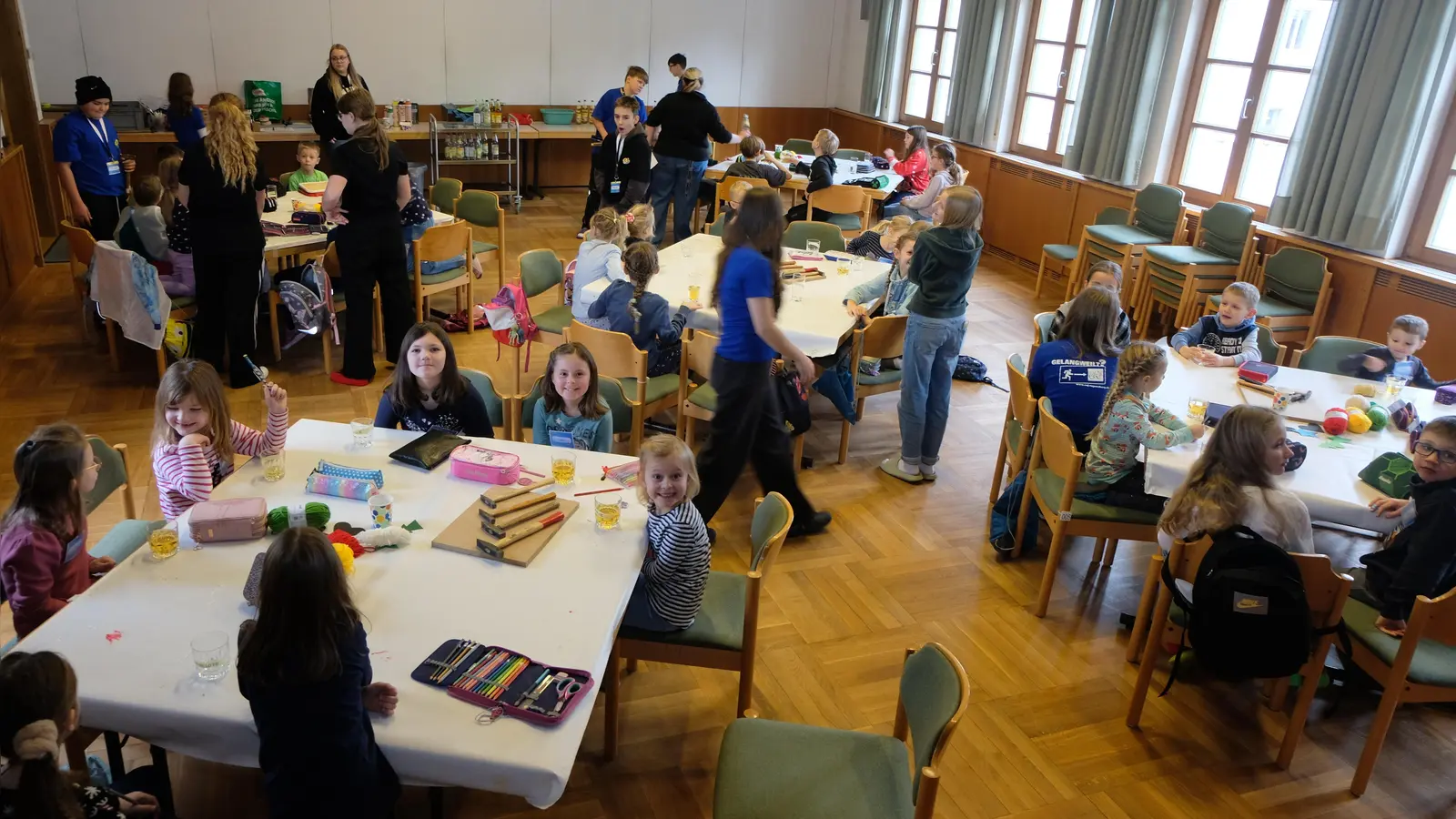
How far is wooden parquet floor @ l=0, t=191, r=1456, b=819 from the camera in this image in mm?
2926

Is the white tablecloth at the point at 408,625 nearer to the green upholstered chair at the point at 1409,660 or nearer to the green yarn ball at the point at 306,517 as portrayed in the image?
the green yarn ball at the point at 306,517

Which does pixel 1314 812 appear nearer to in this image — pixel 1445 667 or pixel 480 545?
pixel 1445 667

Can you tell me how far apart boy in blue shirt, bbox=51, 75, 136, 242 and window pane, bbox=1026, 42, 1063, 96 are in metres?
7.66

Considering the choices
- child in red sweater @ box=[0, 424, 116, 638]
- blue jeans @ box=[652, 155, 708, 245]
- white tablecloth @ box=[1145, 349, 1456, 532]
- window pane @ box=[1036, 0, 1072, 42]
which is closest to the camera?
child in red sweater @ box=[0, 424, 116, 638]

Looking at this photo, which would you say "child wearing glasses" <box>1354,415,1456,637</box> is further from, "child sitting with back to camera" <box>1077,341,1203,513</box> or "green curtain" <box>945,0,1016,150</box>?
"green curtain" <box>945,0,1016,150</box>

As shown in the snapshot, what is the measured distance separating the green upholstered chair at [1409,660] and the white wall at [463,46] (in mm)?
9606

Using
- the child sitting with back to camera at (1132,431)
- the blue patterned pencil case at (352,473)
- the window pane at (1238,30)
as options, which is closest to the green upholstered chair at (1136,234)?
the window pane at (1238,30)

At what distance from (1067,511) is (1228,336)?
5.49ft

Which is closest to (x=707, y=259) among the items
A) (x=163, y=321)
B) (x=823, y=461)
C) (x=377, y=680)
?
(x=823, y=461)

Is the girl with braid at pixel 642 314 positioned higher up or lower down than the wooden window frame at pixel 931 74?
lower down

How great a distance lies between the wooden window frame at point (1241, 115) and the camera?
23.2 ft

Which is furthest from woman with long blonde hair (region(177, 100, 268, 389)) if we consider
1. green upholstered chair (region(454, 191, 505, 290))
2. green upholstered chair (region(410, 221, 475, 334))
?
green upholstered chair (region(454, 191, 505, 290))

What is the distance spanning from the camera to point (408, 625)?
231 cm

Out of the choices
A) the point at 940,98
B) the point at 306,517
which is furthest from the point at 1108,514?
the point at 940,98
